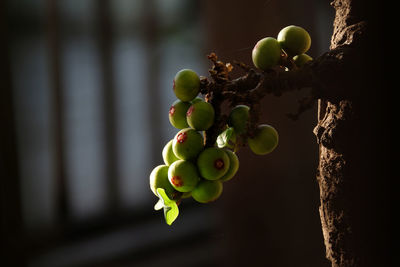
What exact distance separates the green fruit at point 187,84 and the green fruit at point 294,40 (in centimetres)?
8

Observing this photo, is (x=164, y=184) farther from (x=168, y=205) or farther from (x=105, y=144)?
(x=105, y=144)

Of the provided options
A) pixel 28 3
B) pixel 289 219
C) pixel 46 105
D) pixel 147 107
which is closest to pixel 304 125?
pixel 289 219

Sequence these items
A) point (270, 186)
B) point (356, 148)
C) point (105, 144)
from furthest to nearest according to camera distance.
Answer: point (105, 144), point (270, 186), point (356, 148)

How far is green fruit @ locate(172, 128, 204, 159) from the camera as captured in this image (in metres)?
0.32

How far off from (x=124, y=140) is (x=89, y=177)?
219mm

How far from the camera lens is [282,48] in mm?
342

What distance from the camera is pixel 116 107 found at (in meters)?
1.73

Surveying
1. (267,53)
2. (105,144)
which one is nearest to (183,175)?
(267,53)

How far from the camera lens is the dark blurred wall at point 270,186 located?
2.92ft

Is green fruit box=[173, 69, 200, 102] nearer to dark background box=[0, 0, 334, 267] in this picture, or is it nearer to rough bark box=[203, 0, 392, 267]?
rough bark box=[203, 0, 392, 267]

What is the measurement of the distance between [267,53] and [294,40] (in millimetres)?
31

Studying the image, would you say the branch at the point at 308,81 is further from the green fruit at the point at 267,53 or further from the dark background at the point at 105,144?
the dark background at the point at 105,144

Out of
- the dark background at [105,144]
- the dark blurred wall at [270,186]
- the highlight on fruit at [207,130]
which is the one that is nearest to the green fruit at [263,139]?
the highlight on fruit at [207,130]

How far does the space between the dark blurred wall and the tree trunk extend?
1.33ft
